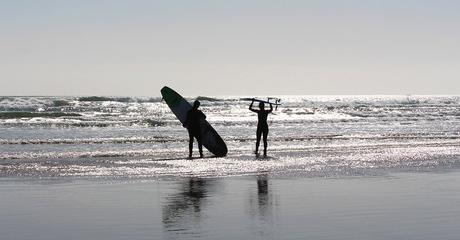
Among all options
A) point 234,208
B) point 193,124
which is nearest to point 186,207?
point 234,208

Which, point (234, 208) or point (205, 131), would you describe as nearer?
point (234, 208)

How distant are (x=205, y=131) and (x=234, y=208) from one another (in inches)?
517

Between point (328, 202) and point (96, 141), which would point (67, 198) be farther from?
point (96, 141)

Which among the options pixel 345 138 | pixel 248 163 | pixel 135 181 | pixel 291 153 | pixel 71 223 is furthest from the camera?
pixel 345 138

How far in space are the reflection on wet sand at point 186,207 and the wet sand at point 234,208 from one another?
0.6 inches

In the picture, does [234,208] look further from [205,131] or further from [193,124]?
[205,131]

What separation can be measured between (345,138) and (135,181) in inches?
800

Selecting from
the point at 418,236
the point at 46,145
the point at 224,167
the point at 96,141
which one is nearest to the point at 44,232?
the point at 418,236

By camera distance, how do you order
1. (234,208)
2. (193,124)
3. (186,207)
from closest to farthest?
1. (234,208)
2. (186,207)
3. (193,124)

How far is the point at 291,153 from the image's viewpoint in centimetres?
2433

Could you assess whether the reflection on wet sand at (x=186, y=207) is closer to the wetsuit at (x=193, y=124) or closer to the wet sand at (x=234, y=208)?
the wet sand at (x=234, y=208)

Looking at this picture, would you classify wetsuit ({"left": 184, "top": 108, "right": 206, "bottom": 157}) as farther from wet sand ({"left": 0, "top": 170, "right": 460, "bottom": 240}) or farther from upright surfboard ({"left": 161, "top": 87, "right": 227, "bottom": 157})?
wet sand ({"left": 0, "top": 170, "right": 460, "bottom": 240})

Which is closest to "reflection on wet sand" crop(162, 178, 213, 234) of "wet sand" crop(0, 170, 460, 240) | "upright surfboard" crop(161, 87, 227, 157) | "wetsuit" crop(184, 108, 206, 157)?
"wet sand" crop(0, 170, 460, 240)

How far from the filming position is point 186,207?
11719 mm
